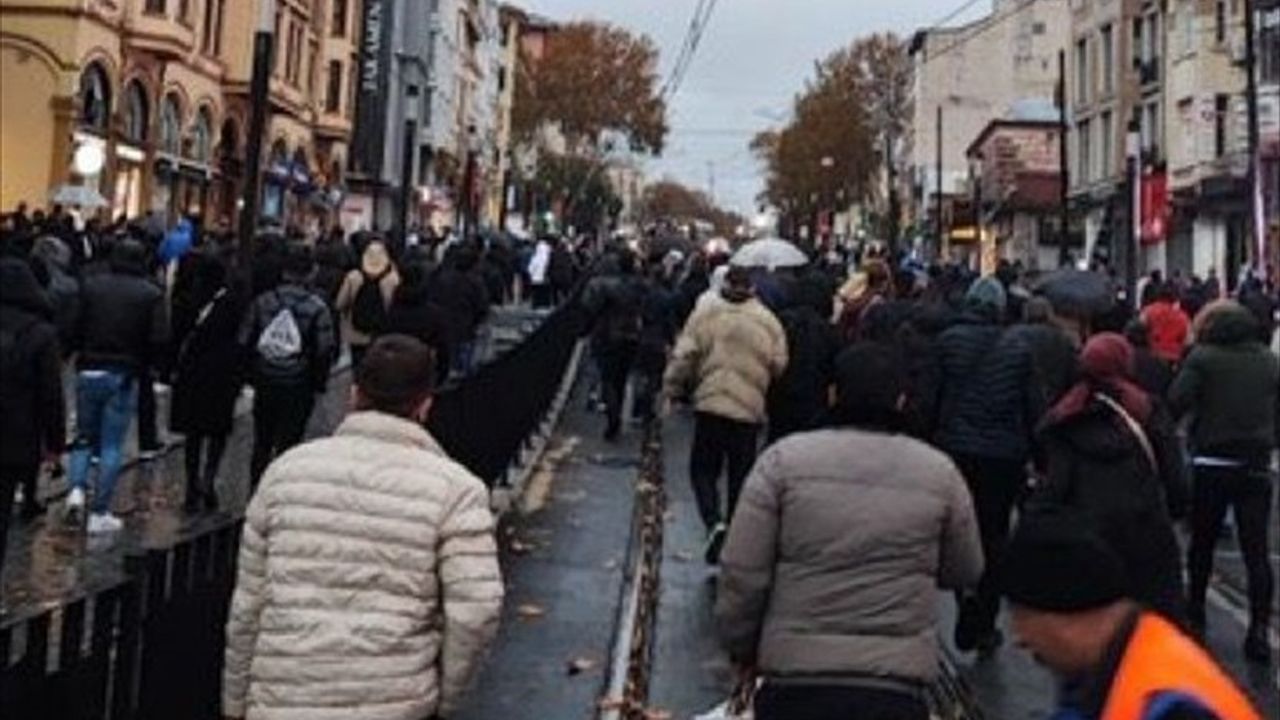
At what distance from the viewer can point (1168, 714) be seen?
286 centimetres

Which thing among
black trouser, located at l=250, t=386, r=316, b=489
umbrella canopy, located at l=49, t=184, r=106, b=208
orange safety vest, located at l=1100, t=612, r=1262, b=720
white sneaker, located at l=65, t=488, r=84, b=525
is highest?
umbrella canopy, located at l=49, t=184, r=106, b=208

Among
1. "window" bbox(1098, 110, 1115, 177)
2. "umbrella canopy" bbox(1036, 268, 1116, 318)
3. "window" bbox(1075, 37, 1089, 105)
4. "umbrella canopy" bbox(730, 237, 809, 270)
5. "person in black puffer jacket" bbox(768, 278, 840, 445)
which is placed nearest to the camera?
"umbrella canopy" bbox(1036, 268, 1116, 318)

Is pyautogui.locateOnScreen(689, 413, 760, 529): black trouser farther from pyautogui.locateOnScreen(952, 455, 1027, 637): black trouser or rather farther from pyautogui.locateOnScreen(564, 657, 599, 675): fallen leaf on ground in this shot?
pyautogui.locateOnScreen(564, 657, 599, 675): fallen leaf on ground

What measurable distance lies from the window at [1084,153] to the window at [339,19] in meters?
27.2

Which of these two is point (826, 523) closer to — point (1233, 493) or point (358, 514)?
point (358, 514)

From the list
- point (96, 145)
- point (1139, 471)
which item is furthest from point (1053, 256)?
point (1139, 471)

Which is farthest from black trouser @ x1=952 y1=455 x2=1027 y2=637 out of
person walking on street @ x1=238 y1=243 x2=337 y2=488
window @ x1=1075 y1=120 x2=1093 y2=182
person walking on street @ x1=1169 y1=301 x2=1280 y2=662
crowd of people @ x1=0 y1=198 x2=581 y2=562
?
window @ x1=1075 y1=120 x2=1093 y2=182

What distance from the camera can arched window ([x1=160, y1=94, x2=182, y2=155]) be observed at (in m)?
45.5

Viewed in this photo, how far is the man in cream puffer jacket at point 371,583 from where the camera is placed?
4.71 m

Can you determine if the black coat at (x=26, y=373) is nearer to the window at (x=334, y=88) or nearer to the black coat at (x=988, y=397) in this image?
the black coat at (x=988, y=397)

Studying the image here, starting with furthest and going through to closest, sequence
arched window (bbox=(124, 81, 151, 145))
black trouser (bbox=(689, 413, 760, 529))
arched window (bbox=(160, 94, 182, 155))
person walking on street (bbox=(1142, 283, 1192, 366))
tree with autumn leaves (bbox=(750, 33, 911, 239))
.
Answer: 1. tree with autumn leaves (bbox=(750, 33, 911, 239))
2. arched window (bbox=(160, 94, 182, 155))
3. arched window (bbox=(124, 81, 151, 145))
4. person walking on street (bbox=(1142, 283, 1192, 366))
5. black trouser (bbox=(689, 413, 760, 529))

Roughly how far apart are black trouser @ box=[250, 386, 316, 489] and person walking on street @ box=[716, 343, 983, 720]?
8.03m

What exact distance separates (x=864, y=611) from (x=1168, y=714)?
222 cm

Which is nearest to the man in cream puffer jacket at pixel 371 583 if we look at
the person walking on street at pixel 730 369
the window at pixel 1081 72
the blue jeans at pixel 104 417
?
the person walking on street at pixel 730 369
